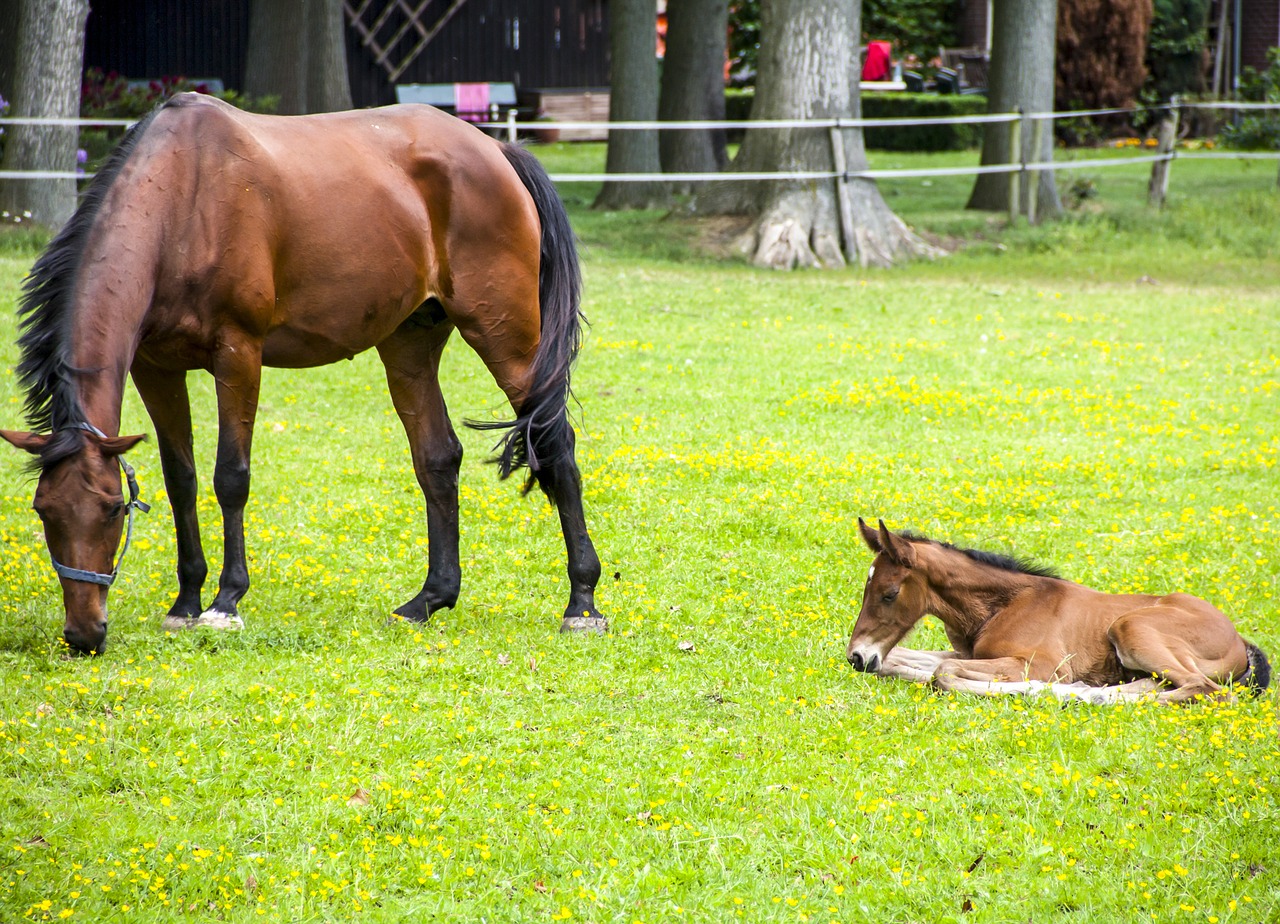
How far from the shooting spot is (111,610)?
261 inches

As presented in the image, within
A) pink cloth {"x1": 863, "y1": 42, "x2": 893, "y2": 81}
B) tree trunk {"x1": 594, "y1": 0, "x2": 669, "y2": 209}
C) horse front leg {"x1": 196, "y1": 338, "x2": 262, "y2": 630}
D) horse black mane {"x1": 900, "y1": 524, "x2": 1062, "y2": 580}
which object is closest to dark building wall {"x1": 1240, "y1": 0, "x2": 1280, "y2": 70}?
pink cloth {"x1": 863, "y1": 42, "x2": 893, "y2": 81}

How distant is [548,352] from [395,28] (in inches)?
1112

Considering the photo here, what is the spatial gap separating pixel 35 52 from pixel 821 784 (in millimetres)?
14453

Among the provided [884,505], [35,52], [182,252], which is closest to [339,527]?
[182,252]

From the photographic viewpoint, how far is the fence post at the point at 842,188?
1803cm

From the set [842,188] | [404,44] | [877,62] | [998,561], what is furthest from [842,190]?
[877,62]

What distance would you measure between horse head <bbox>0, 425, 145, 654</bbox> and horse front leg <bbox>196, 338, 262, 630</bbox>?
689mm

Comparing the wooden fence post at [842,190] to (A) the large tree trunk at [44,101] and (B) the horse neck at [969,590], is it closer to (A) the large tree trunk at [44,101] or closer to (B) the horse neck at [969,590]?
(A) the large tree trunk at [44,101]

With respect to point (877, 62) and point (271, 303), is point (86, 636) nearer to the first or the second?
point (271, 303)

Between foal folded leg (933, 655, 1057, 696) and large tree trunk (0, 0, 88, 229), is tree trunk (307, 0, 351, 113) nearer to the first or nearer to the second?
large tree trunk (0, 0, 88, 229)

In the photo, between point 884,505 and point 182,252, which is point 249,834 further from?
point 884,505

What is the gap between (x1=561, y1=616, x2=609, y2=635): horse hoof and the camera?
21.4 feet

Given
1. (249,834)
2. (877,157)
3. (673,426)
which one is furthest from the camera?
(877,157)

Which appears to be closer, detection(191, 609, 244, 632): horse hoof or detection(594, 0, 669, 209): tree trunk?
detection(191, 609, 244, 632): horse hoof
